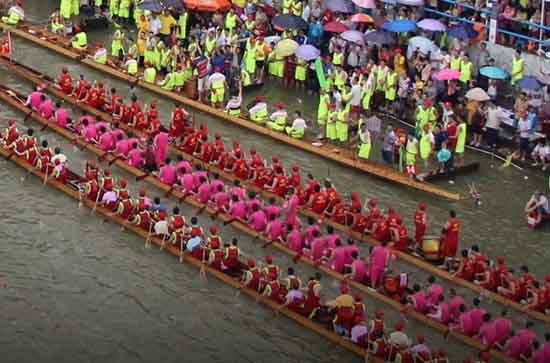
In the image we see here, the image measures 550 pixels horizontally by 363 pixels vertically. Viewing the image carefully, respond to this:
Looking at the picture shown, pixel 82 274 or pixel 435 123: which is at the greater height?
pixel 435 123

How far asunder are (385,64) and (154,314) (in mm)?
12317

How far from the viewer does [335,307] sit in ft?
82.6

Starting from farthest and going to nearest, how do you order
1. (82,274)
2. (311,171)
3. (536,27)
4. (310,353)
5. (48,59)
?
(48,59)
(536,27)
(311,171)
(82,274)
(310,353)

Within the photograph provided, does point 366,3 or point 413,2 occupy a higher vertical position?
point 413,2

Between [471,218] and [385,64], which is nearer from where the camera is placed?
[471,218]

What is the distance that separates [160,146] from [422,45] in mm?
8348

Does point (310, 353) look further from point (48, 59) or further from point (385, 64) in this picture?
point (48, 59)

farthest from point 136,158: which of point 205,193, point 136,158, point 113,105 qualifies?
point 113,105

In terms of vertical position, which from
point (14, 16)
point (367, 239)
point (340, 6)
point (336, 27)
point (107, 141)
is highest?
point (340, 6)

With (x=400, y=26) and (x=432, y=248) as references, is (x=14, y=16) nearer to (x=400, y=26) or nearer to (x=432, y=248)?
(x=400, y=26)

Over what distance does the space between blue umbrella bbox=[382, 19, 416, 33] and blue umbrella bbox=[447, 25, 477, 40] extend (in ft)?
3.62

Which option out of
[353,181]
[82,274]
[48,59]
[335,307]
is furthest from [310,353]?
[48,59]

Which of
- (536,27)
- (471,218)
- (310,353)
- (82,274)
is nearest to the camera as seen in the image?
(310,353)

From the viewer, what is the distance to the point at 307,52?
3562 centimetres
